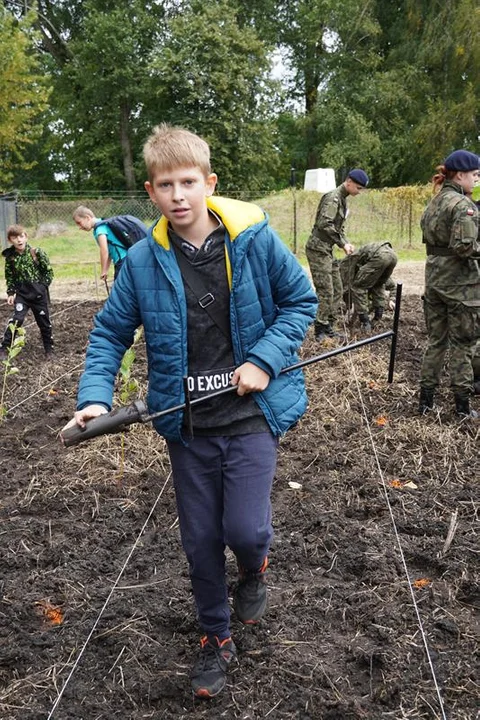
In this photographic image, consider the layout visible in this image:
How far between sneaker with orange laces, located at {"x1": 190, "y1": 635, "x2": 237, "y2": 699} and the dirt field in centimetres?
5

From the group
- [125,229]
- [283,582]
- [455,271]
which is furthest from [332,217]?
[283,582]

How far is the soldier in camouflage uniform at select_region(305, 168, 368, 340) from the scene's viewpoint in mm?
7781

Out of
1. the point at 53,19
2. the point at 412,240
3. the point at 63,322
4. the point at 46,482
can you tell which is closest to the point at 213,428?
the point at 46,482

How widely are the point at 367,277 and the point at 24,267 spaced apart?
3886 millimetres

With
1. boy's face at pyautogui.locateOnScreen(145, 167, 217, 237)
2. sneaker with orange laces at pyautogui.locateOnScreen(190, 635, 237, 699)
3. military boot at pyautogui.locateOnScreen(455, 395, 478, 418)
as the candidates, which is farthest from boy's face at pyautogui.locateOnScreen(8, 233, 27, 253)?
sneaker with orange laces at pyautogui.locateOnScreen(190, 635, 237, 699)

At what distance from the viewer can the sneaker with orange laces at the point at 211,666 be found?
2.43 meters

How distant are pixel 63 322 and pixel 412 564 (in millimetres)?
7342

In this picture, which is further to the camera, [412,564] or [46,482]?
[46,482]

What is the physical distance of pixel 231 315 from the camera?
2273 mm

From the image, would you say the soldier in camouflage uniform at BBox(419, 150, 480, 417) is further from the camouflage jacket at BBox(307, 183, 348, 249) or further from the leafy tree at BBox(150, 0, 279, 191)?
the leafy tree at BBox(150, 0, 279, 191)

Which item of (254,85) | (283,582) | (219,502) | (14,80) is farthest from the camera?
(254,85)

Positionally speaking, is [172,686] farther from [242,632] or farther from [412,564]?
[412,564]

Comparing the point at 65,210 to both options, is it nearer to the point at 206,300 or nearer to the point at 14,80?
the point at 14,80

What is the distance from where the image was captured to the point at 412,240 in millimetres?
19750
